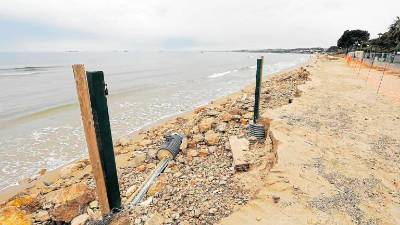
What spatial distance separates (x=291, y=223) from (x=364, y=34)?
96694 mm

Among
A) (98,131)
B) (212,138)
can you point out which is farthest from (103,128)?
(212,138)

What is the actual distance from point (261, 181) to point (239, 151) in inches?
49.6

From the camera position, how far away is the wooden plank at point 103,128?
3.56 m

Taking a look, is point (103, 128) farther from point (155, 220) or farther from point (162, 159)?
point (162, 159)

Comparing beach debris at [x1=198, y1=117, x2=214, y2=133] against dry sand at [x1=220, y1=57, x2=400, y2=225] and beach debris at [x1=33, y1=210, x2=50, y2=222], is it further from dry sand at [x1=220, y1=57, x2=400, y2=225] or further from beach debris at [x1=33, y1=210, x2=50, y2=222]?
beach debris at [x1=33, y1=210, x2=50, y2=222]

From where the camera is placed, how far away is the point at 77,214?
4.40m

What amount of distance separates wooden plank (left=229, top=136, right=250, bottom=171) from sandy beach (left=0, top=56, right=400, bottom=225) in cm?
13

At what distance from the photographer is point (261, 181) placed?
180 inches

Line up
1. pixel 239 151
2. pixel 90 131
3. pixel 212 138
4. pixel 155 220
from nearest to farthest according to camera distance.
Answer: pixel 90 131 < pixel 155 220 < pixel 239 151 < pixel 212 138

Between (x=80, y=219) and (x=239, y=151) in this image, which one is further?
(x=239, y=151)

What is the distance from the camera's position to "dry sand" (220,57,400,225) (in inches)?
142

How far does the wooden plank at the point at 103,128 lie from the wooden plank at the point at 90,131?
0.18ft

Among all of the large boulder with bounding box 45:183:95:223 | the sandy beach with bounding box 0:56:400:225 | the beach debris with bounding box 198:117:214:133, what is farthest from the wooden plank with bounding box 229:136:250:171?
the large boulder with bounding box 45:183:95:223

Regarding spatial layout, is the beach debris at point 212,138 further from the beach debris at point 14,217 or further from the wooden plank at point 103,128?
the beach debris at point 14,217
